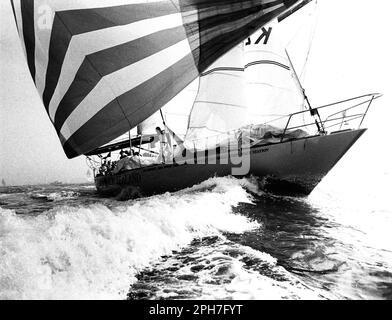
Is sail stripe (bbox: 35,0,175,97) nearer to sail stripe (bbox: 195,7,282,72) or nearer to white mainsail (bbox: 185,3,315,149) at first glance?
sail stripe (bbox: 195,7,282,72)

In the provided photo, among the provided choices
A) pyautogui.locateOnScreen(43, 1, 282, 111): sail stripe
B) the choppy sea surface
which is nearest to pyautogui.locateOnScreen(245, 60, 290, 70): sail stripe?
the choppy sea surface

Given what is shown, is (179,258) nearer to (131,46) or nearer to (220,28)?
(131,46)

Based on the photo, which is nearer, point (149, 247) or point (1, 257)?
point (1, 257)

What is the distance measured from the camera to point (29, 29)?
3412 mm

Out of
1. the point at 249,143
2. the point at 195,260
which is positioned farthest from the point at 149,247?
the point at 249,143

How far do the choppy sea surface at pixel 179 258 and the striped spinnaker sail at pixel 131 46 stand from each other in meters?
1.15

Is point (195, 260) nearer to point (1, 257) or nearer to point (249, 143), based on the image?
point (1, 257)

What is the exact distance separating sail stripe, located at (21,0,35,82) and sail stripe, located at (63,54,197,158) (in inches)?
56.0

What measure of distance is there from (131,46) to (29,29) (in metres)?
1.72

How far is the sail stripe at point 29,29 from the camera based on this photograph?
3295 mm

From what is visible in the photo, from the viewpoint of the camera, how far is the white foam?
6.63 ft
